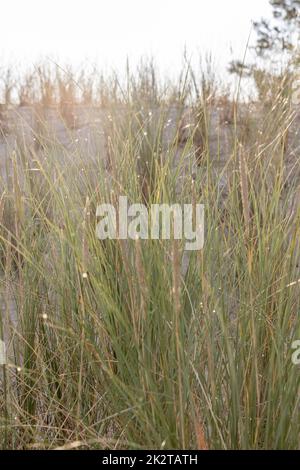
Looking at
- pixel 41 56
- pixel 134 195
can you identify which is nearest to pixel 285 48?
pixel 134 195

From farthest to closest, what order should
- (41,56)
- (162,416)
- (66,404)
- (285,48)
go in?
(41,56) < (285,48) < (66,404) < (162,416)

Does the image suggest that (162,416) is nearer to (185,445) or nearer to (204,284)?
(185,445)

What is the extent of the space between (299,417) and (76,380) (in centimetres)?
56

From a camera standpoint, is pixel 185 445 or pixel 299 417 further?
pixel 299 417

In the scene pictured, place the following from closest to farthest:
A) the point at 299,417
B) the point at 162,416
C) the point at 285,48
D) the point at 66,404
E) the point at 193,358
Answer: the point at 162,416
the point at 299,417
the point at 193,358
the point at 66,404
the point at 285,48

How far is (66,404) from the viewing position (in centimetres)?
165

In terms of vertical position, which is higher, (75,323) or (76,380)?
(75,323)

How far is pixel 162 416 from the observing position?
1.21 meters

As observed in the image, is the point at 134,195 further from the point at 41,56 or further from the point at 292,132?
the point at 41,56

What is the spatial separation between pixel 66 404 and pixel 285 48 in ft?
9.59

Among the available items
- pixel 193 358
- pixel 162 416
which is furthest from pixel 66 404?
pixel 162 416

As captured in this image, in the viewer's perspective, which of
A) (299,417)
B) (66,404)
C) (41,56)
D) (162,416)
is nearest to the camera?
(162,416)

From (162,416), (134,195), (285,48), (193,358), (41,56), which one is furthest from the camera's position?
(41,56)
